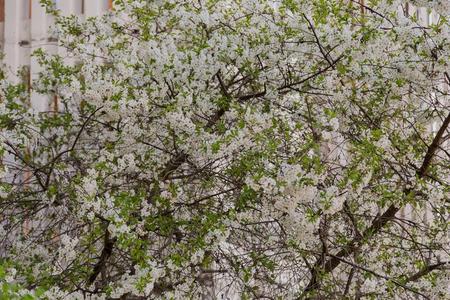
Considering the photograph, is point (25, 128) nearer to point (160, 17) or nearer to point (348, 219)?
point (160, 17)

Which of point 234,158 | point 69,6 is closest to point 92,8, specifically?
point 69,6

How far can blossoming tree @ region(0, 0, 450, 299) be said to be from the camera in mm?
5941

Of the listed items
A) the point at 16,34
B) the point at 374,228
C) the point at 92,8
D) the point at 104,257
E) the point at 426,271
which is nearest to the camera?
the point at 104,257

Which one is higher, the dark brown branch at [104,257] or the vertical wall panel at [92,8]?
the vertical wall panel at [92,8]

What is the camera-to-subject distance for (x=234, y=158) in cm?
618

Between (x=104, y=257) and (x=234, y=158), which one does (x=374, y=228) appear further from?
(x=104, y=257)

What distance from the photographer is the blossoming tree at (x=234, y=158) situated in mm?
5941

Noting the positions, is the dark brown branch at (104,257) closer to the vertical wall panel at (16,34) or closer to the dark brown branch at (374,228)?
the dark brown branch at (374,228)

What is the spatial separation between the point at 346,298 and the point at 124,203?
5.67 ft

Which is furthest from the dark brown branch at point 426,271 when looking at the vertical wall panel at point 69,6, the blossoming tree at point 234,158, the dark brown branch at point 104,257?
the vertical wall panel at point 69,6

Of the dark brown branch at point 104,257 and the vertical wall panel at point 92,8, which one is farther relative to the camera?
the vertical wall panel at point 92,8

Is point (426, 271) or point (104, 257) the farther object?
point (426, 271)

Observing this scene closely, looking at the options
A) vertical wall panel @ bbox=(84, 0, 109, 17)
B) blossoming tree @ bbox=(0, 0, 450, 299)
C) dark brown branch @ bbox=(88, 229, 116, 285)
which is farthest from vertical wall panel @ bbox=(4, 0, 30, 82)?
dark brown branch @ bbox=(88, 229, 116, 285)

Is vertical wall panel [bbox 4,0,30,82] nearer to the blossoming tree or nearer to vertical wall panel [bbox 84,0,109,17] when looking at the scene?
vertical wall panel [bbox 84,0,109,17]
